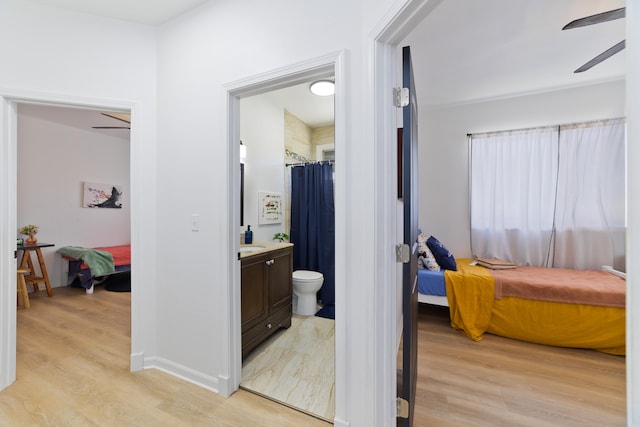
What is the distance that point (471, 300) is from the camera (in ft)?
8.85

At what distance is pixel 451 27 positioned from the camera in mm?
2156

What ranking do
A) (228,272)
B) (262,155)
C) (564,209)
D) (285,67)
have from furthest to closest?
(262,155) < (564,209) < (228,272) < (285,67)

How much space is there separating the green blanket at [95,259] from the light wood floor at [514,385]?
4392mm

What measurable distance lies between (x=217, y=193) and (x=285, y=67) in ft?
2.98

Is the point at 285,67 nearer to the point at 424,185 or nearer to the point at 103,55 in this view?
the point at 103,55

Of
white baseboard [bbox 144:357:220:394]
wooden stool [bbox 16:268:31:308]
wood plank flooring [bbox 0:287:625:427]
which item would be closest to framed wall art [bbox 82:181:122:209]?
wooden stool [bbox 16:268:31:308]

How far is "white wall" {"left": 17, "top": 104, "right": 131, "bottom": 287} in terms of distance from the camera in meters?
3.98

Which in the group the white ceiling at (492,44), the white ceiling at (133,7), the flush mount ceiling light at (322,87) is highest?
the white ceiling at (492,44)

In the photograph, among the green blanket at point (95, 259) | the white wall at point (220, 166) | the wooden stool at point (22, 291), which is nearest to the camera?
the white wall at point (220, 166)

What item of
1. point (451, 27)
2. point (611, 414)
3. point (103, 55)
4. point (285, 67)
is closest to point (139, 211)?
point (103, 55)

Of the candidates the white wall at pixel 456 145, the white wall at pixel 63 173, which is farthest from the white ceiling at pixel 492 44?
the white wall at pixel 63 173

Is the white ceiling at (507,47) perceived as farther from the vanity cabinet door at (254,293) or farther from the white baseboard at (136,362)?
the white baseboard at (136,362)

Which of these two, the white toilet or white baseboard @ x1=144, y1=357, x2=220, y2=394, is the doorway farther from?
white baseboard @ x1=144, y1=357, x2=220, y2=394

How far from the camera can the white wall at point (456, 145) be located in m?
3.32
